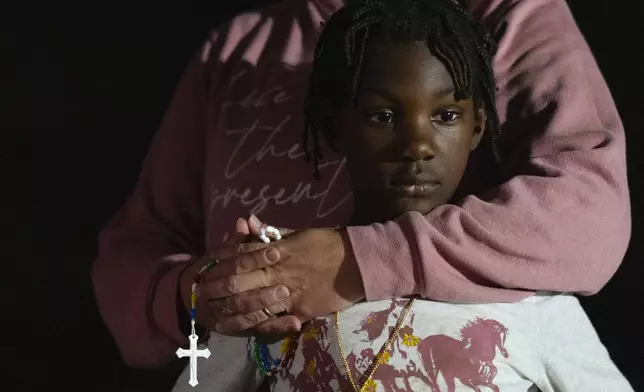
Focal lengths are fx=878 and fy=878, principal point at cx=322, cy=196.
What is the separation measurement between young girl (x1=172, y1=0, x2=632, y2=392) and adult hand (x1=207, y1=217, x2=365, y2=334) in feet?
0.07

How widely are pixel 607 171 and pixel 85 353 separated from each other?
0.81 metres

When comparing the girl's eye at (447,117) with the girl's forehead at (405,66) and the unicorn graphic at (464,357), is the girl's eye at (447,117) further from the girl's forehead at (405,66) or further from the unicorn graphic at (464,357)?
the unicorn graphic at (464,357)

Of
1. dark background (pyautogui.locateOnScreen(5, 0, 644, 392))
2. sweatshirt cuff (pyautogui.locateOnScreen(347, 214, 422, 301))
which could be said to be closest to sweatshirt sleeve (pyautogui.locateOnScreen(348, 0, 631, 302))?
sweatshirt cuff (pyautogui.locateOnScreen(347, 214, 422, 301))

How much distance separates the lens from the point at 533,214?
88 cm

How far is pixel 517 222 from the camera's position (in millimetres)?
872

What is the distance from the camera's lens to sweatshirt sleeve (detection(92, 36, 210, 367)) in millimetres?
1081

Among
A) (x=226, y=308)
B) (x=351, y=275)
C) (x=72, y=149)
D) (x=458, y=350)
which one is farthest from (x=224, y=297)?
(x=72, y=149)

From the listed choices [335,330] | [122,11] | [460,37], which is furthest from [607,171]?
[122,11]

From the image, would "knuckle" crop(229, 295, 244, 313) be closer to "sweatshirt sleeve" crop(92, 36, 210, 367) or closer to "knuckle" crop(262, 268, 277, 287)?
"knuckle" crop(262, 268, 277, 287)

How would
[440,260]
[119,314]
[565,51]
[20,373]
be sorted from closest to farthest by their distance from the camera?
[440,260] < [565,51] < [119,314] < [20,373]

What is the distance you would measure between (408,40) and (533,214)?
0.21m

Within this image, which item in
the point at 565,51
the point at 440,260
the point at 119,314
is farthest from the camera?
the point at 119,314

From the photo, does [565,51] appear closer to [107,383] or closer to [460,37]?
[460,37]

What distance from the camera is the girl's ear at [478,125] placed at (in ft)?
3.09
